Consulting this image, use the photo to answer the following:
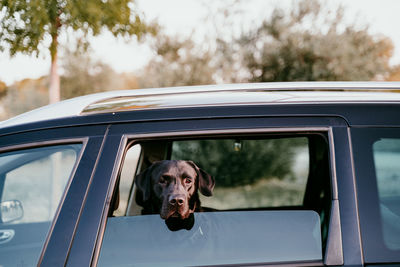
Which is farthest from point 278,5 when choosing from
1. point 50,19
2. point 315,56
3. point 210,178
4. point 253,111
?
point 253,111

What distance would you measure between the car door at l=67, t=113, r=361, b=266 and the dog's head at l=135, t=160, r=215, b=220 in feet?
2.64

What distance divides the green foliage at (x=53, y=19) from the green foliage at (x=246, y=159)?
176 inches

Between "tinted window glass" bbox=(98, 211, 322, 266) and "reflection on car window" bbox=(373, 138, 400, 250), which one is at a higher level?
"reflection on car window" bbox=(373, 138, 400, 250)

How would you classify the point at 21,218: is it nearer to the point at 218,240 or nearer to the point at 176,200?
the point at 176,200

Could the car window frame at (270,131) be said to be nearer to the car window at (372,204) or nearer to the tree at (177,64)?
the car window at (372,204)

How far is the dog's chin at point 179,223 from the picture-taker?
162cm

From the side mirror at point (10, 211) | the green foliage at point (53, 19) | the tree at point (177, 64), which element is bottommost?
the side mirror at point (10, 211)

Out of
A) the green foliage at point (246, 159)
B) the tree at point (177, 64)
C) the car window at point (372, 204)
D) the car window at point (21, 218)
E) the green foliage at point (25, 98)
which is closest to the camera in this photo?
the car window at point (372, 204)

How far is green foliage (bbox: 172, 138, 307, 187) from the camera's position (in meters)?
8.66

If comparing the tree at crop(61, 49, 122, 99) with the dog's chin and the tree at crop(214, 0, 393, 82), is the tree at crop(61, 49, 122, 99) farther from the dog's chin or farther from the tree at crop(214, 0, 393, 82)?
the dog's chin

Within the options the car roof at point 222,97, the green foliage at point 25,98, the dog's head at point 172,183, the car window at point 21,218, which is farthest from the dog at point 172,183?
the green foliage at point 25,98

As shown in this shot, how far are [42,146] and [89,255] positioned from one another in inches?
19.2

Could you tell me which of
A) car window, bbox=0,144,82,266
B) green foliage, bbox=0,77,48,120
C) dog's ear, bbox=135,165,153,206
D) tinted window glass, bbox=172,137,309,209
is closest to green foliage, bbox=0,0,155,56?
car window, bbox=0,144,82,266

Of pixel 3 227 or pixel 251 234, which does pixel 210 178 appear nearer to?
pixel 251 234
